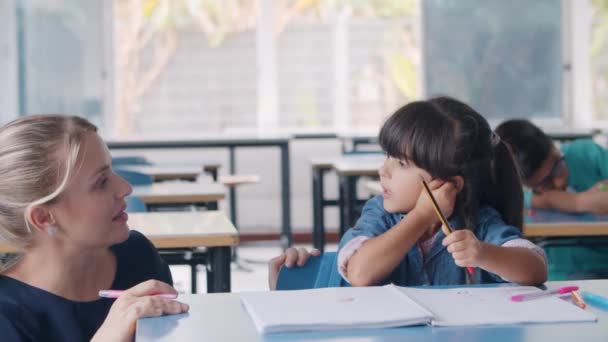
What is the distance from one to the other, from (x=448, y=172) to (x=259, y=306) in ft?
1.99

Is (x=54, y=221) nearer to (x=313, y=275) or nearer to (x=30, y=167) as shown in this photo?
(x=30, y=167)

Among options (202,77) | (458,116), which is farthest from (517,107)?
(458,116)

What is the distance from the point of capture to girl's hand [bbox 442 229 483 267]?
1366 mm

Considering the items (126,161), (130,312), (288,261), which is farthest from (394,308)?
(126,161)

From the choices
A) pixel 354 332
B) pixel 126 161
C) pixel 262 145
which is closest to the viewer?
pixel 354 332

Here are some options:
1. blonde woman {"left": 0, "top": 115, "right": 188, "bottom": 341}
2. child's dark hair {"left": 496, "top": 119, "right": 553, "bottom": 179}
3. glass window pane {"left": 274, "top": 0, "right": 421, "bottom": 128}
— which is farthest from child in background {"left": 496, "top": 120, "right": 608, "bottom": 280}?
glass window pane {"left": 274, "top": 0, "right": 421, "bottom": 128}

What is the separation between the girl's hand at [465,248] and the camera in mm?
1366

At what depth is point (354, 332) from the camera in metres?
1.10

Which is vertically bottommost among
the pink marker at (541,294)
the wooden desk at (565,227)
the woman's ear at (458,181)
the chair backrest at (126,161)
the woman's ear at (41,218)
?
the chair backrest at (126,161)

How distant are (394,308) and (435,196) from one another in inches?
20.2

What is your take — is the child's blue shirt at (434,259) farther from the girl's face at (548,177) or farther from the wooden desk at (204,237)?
the girl's face at (548,177)

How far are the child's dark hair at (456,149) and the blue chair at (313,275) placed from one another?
0.78ft

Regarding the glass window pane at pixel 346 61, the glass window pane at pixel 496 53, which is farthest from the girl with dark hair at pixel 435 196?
the glass window pane at pixel 346 61

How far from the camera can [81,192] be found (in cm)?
144
